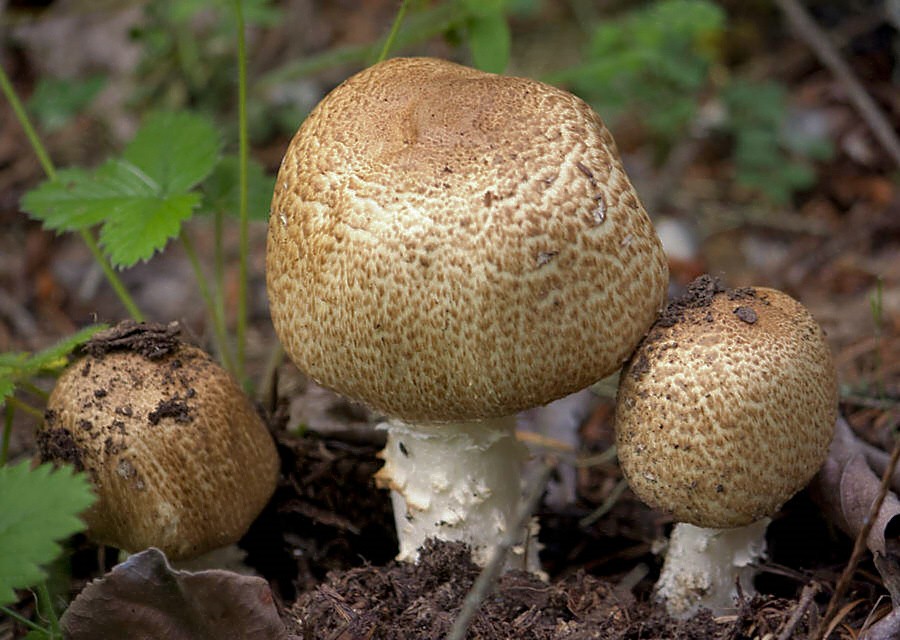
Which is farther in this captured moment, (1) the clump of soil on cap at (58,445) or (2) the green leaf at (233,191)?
(2) the green leaf at (233,191)

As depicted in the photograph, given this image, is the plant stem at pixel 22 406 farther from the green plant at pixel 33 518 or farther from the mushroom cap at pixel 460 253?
the mushroom cap at pixel 460 253

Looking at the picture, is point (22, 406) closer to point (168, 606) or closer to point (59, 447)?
point (59, 447)

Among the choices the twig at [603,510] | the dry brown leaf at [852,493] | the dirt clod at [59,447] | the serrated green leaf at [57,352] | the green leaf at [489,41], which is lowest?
the twig at [603,510]

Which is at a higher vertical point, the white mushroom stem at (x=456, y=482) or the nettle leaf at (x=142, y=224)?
the nettle leaf at (x=142, y=224)

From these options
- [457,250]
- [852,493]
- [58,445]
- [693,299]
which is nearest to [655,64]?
[693,299]

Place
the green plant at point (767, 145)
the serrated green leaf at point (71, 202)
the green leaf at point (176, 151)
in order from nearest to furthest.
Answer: the serrated green leaf at point (71, 202)
the green leaf at point (176, 151)
the green plant at point (767, 145)

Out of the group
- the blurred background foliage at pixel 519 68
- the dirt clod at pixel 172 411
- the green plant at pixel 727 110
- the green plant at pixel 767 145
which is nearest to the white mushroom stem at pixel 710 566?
the dirt clod at pixel 172 411

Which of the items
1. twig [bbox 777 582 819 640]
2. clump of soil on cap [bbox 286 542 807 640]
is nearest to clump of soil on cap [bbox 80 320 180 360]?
clump of soil on cap [bbox 286 542 807 640]

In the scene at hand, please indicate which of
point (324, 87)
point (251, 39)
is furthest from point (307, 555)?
point (251, 39)
